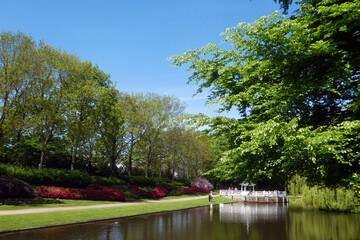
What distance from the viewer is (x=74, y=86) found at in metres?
28.2

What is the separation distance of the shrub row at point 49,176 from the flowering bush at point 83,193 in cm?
138

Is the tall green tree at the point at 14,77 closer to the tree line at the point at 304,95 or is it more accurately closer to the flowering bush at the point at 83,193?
the flowering bush at the point at 83,193

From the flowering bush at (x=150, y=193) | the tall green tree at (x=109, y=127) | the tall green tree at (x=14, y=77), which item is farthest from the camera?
the tall green tree at (x=109, y=127)

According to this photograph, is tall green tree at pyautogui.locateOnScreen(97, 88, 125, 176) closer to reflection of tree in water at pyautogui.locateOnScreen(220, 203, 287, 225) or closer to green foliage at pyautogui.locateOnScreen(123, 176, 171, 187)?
green foliage at pyautogui.locateOnScreen(123, 176, 171, 187)

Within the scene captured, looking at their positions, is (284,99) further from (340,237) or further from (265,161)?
(340,237)

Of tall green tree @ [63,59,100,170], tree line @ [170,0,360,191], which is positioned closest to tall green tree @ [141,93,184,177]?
tall green tree @ [63,59,100,170]

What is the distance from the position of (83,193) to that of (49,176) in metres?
3.53

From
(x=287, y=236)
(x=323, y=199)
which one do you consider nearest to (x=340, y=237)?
(x=287, y=236)

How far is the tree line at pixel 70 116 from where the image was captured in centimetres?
2166

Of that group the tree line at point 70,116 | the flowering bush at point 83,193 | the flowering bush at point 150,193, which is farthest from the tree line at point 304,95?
the flowering bush at point 150,193

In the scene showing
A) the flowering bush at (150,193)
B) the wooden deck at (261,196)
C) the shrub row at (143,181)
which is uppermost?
the shrub row at (143,181)

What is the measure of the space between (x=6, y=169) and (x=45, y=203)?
501cm

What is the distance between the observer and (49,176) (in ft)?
81.0

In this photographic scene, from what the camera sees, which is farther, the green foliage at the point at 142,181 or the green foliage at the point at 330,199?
the green foliage at the point at 142,181
